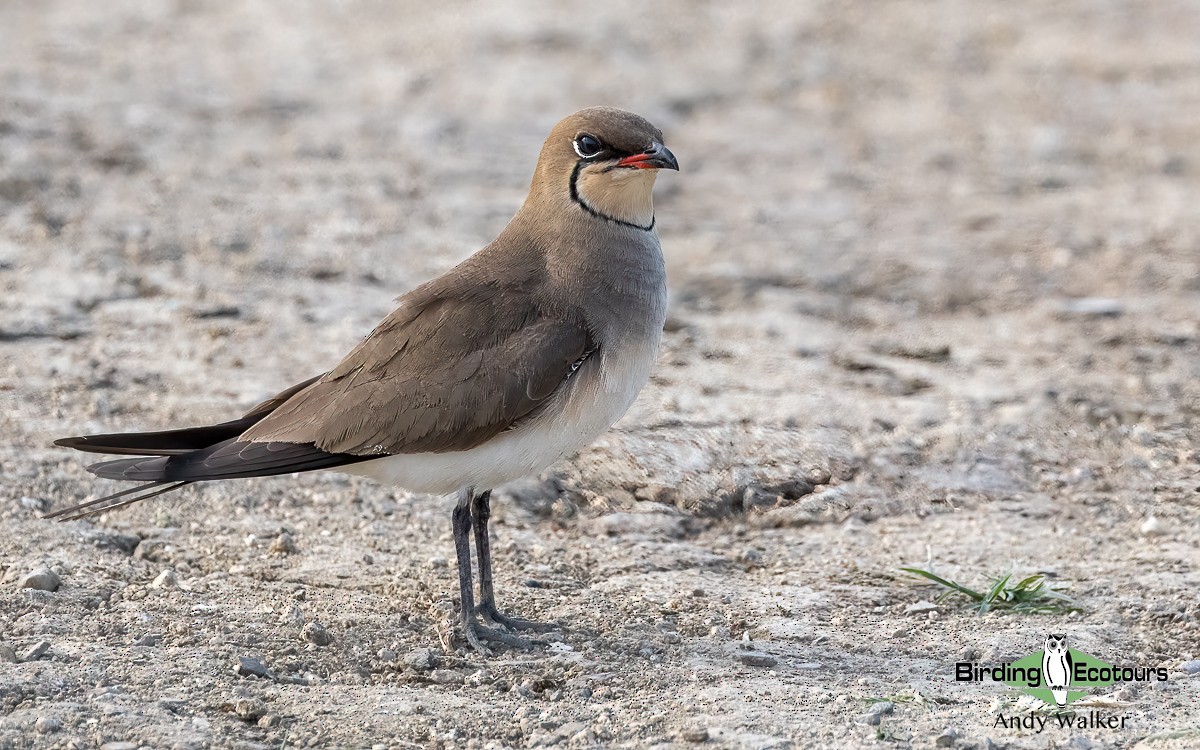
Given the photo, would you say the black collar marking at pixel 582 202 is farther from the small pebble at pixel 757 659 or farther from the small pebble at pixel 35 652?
the small pebble at pixel 35 652

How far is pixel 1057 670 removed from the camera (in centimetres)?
445

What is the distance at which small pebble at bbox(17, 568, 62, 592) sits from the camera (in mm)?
4766

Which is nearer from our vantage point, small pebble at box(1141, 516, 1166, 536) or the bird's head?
the bird's head

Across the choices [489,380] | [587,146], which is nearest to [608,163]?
[587,146]

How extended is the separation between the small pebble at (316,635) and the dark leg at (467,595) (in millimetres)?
438

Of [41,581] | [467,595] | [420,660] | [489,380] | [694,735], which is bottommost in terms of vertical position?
[694,735]

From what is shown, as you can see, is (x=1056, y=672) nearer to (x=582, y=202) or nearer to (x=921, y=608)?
(x=921, y=608)

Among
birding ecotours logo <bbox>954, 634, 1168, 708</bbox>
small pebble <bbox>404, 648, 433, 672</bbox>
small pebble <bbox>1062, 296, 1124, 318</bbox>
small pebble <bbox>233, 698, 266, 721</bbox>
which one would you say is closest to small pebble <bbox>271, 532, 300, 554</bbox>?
small pebble <bbox>404, 648, 433, 672</bbox>

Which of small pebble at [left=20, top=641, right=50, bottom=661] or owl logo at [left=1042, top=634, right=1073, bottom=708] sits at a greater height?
small pebble at [left=20, top=641, right=50, bottom=661]

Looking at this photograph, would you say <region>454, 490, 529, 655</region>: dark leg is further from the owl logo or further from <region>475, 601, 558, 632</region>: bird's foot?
the owl logo

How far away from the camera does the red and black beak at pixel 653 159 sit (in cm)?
496

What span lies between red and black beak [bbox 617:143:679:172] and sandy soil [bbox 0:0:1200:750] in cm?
147

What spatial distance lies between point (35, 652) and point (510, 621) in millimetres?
1475

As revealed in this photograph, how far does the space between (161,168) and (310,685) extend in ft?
17.3
